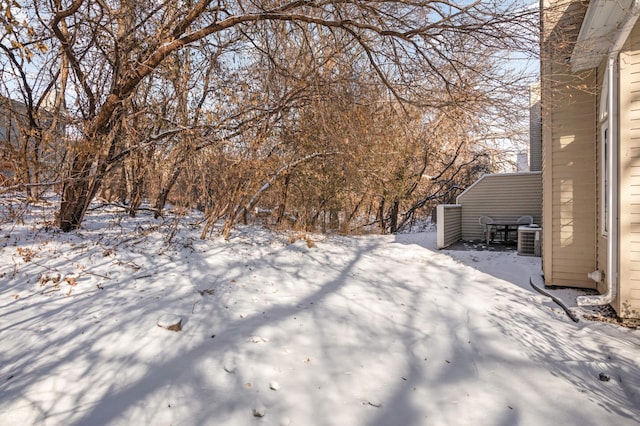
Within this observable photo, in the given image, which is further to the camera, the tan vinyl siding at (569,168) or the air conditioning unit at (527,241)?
the air conditioning unit at (527,241)

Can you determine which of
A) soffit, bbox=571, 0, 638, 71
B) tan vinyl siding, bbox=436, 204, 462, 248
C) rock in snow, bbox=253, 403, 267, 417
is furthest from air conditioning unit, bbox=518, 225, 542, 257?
rock in snow, bbox=253, 403, 267, 417

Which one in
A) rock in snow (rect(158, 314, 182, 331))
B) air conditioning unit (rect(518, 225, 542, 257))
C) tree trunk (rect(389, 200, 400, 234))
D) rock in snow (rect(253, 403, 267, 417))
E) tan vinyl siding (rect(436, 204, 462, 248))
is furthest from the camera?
tree trunk (rect(389, 200, 400, 234))

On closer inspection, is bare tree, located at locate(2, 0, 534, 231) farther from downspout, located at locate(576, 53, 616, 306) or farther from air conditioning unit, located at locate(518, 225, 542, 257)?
air conditioning unit, located at locate(518, 225, 542, 257)

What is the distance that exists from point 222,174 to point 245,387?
4699mm

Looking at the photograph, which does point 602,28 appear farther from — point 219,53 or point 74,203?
point 74,203

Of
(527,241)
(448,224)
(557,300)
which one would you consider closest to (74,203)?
(557,300)

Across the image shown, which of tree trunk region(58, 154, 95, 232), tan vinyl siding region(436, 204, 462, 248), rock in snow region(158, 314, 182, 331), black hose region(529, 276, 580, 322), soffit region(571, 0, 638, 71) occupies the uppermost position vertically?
soffit region(571, 0, 638, 71)

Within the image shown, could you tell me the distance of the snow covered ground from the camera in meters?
2.10

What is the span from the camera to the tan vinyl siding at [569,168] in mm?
4699

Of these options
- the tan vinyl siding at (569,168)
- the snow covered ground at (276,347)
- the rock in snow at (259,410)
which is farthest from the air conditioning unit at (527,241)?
the rock in snow at (259,410)

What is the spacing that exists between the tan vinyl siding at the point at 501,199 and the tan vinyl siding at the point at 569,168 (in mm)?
4701

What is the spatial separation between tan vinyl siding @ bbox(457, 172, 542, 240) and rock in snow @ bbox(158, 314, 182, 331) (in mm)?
9108

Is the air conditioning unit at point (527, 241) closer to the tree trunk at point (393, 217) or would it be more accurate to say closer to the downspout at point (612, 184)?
the downspout at point (612, 184)

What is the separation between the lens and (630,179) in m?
3.57
